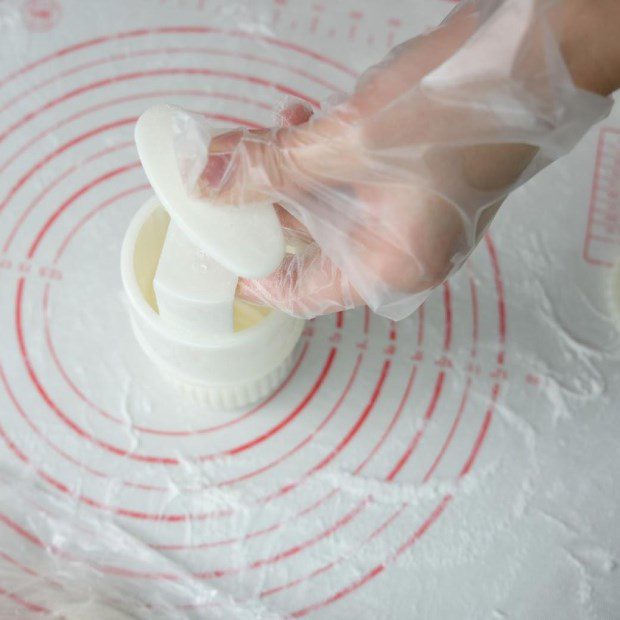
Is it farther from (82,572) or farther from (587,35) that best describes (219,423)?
(587,35)

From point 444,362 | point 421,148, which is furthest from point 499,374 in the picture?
point 421,148

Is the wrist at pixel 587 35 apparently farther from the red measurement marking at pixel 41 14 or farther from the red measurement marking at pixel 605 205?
the red measurement marking at pixel 41 14

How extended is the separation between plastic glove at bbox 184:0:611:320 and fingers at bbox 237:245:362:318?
0.02m

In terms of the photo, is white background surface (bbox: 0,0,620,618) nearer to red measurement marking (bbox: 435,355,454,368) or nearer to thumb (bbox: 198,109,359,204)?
red measurement marking (bbox: 435,355,454,368)

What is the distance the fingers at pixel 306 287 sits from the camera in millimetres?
551

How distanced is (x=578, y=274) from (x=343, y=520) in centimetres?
31

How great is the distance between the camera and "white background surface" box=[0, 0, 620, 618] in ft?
2.07

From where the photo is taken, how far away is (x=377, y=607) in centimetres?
63

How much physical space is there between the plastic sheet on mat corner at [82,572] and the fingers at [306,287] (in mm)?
221

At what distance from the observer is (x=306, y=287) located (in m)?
0.56

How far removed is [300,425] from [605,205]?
0.37m

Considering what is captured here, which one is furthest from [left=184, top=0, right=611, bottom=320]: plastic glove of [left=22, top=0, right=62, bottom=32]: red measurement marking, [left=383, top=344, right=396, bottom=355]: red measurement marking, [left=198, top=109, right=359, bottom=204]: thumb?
[left=22, top=0, right=62, bottom=32]: red measurement marking

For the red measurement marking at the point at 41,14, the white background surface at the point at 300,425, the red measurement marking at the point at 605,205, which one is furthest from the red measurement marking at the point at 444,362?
the red measurement marking at the point at 41,14

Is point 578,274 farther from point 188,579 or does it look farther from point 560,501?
point 188,579
